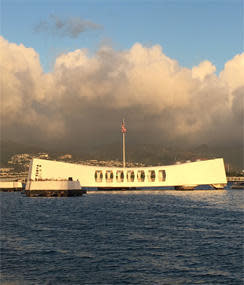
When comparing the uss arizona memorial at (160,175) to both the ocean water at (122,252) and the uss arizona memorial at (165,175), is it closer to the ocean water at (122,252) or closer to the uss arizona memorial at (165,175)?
the uss arizona memorial at (165,175)

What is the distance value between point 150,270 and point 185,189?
112 meters

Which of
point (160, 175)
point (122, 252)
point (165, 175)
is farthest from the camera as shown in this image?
point (160, 175)

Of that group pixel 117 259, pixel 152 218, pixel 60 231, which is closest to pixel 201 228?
pixel 152 218

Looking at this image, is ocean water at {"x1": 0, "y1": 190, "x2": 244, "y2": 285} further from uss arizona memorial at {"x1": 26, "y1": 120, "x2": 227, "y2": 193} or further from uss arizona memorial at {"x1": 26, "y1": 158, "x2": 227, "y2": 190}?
uss arizona memorial at {"x1": 26, "y1": 158, "x2": 227, "y2": 190}

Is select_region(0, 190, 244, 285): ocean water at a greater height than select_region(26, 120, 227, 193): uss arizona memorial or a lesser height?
lesser

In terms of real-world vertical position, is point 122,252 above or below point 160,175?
below

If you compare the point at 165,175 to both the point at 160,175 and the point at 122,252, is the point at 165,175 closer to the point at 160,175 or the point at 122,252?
the point at 160,175

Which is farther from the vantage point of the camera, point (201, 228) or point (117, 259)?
point (201, 228)

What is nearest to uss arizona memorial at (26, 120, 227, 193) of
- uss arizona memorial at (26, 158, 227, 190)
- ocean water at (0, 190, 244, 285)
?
uss arizona memorial at (26, 158, 227, 190)

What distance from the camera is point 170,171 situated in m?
132

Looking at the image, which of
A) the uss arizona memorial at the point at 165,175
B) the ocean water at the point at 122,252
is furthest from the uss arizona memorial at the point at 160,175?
the ocean water at the point at 122,252

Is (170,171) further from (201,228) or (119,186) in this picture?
(201,228)

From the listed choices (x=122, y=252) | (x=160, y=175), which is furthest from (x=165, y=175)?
(x=122, y=252)

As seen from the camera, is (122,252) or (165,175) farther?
(165,175)
